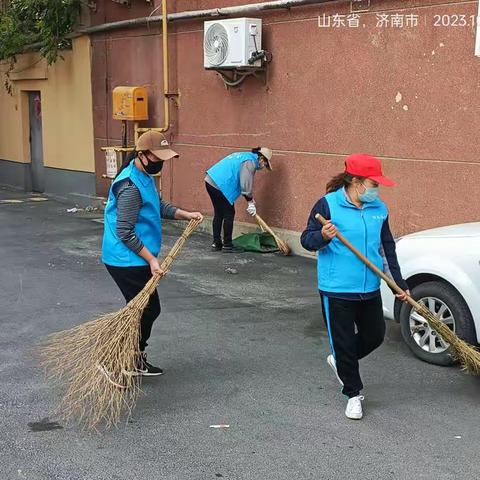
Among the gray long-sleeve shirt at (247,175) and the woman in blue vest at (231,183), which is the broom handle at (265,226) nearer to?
the woman in blue vest at (231,183)

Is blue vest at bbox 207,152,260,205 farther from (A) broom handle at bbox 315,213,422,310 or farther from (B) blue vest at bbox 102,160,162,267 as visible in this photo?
(A) broom handle at bbox 315,213,422,310

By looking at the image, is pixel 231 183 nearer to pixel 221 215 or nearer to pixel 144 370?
pixel 221 215

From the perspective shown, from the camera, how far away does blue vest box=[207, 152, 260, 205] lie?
362 inches

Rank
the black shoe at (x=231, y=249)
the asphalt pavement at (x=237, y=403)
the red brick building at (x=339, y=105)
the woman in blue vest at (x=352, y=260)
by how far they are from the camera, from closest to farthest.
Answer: the asphalt pavement at (x=237, y=403), the woman in blue vest at (x=352, y=260), the red brick building at (x=339, y=105), the black shoe at (x=231, y=249)

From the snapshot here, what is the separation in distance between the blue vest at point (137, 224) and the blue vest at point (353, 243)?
1.13 meters

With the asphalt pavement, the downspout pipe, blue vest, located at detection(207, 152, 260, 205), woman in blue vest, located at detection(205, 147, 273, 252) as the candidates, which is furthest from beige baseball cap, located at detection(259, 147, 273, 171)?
the asphalt pavement

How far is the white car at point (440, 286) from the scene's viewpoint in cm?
488

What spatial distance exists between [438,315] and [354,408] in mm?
1197

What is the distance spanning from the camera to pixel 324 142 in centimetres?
902

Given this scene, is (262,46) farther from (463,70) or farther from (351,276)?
(351,276)

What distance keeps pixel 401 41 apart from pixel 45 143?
938 cm

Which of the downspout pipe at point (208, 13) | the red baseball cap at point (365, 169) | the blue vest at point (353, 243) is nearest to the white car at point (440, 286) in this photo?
the blue vest at point (353, 243)

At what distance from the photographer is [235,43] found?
373 inches

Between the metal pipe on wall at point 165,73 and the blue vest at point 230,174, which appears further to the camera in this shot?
the metal pipe on wall at point 165,73
